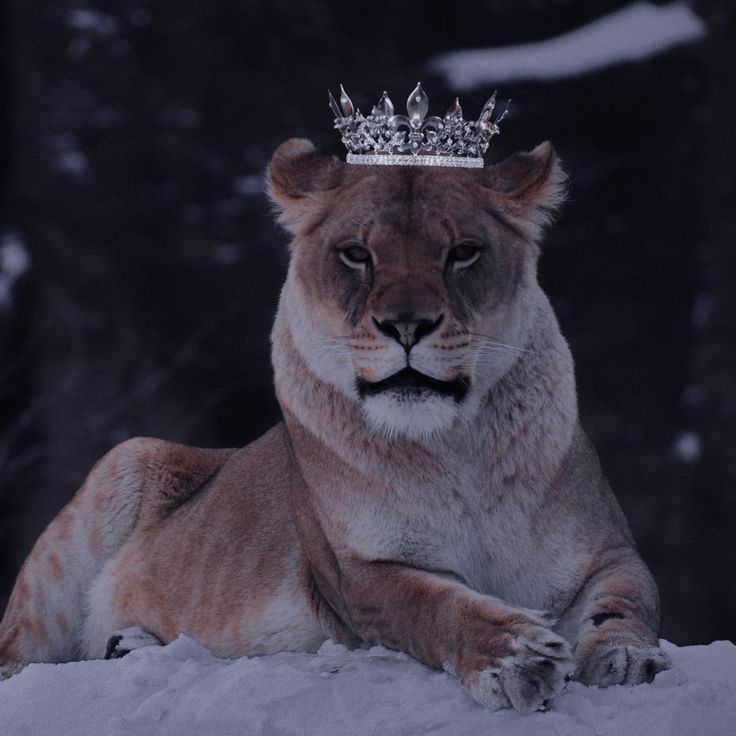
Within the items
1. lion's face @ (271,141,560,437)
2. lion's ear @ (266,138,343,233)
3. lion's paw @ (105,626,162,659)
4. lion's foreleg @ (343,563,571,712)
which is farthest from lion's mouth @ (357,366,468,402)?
lion's paw @ (105,626,162,659)

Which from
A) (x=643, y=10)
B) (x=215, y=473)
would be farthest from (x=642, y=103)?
(x=215, y=473)

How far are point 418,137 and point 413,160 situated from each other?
0.23 feet

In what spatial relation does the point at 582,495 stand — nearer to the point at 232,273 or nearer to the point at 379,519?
the point at 379,519

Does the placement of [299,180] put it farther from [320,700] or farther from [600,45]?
[600,45]

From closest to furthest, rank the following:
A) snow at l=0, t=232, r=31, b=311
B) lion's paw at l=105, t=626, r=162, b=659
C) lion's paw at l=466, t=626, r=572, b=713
A: lion's paw at l=466, t=626, r=572, b=713, lion's paw at l=105, t=626, r=162, b=659, snow at l=0, t=232, r=31, b=311

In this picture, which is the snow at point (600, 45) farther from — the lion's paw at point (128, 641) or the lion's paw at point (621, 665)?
the lion's paw at point (621, 665)

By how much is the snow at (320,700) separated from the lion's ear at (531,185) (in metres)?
0.97

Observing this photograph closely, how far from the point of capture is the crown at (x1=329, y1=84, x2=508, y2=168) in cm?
280

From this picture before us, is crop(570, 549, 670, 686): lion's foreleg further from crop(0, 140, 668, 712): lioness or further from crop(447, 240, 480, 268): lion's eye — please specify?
crop(447, 240, 480, 268): lion's eye

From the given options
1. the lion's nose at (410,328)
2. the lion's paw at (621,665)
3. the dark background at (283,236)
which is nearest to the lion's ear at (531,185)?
the lion's nose at (410,328)

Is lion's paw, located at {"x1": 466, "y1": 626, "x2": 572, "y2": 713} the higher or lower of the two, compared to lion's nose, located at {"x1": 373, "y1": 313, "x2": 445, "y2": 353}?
lower

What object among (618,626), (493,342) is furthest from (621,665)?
(493,342)

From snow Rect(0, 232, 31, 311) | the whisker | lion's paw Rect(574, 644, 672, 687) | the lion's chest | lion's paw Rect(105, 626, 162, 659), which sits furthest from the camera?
snow Rect(0, 232, 31, 311)

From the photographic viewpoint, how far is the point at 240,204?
6.15 m
